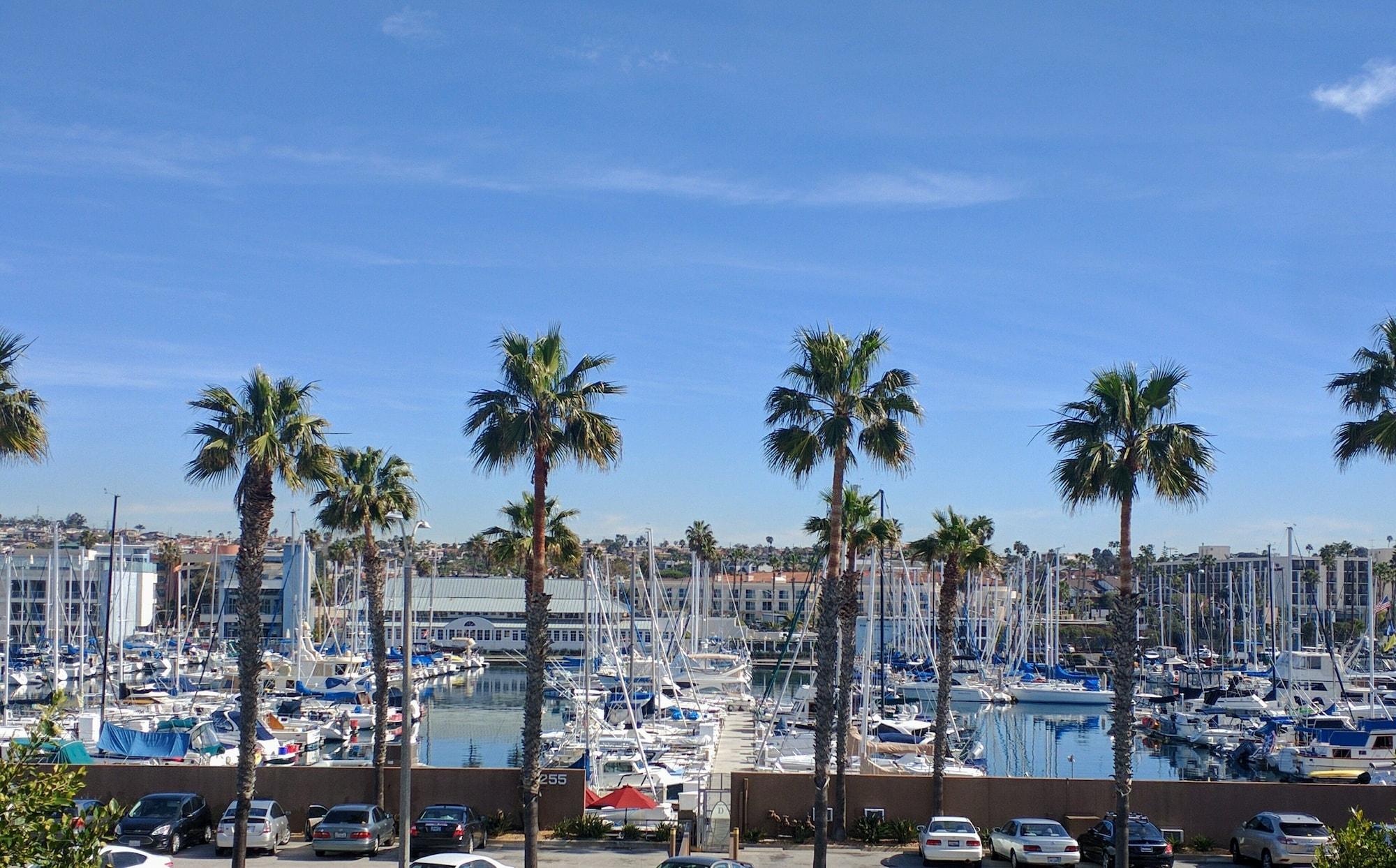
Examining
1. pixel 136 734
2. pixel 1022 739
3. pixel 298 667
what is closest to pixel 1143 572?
pixel 1022 739

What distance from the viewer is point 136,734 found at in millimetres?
49250

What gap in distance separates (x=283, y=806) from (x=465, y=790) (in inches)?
197

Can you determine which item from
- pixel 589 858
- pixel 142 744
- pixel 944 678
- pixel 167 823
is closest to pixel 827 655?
pixel 944 678

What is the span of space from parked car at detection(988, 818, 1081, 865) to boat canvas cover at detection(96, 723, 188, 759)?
3520cm

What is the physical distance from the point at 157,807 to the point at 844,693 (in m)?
17.4

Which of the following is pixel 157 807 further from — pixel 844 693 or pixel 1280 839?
pixel 1280 839

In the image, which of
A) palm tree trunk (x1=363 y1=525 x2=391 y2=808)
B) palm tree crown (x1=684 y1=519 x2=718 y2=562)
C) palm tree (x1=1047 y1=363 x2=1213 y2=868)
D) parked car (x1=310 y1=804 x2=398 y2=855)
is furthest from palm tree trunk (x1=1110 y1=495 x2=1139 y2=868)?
palm tree crown (x1=684 y1=519 x2=718 y2=562)

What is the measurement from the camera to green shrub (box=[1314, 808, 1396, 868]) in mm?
13672

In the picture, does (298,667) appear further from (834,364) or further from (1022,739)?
(834,364)

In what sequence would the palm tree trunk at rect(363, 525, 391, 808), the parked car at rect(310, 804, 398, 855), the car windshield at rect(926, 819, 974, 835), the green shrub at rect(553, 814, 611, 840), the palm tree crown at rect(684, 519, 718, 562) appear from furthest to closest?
the palm tree crown at rect(684, 519, 718, 562) < the palm tree trunk at rect(363, 525, 391, 808) < the green shrub at rect(553, 814, 611, 840) < the parked car at rect(310, 804, 398, 855) < the car windshield at rect(926, 819, 974, 835)

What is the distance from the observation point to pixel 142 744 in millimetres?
49125

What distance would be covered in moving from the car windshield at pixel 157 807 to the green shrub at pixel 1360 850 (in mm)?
25407

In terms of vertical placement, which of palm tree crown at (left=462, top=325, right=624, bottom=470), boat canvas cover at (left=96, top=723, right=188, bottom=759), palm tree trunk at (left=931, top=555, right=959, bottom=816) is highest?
palm tree crown at (left=462, top=325, right=624, bottom=470)

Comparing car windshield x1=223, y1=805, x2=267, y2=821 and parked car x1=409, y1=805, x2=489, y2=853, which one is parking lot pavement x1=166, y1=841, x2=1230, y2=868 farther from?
car windshield x1=223, y1=805, x2=267, y2=821
